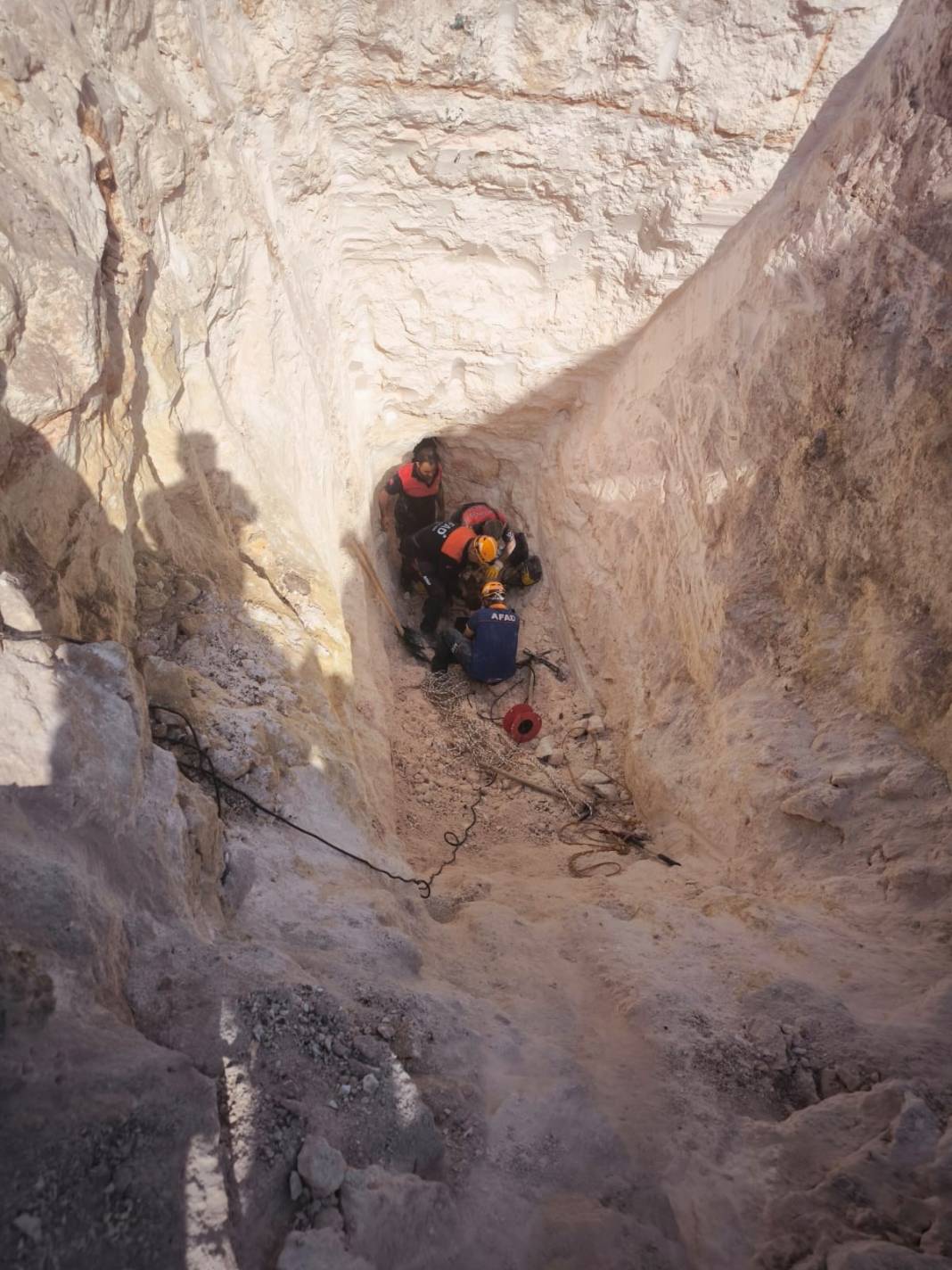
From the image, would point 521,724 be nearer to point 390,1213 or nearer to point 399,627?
point 399,627

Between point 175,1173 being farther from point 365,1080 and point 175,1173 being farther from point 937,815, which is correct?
point 937,815

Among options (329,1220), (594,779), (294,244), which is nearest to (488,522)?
(594,779)

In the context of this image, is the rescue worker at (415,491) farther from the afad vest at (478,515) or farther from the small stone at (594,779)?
the small stone at (594,779)

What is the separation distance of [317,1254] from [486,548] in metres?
4.63

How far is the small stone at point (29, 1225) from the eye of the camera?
3.92ft

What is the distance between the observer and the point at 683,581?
4512mm

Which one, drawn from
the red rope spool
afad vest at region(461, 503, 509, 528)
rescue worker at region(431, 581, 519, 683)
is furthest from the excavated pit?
afad vest at region(461, 503, 509, 528)

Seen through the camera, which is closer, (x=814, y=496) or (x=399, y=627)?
(x=814, y=496)

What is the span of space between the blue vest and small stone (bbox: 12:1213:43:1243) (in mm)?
4516

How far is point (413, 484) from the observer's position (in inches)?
241

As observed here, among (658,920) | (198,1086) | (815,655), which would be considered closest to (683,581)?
(815,655)

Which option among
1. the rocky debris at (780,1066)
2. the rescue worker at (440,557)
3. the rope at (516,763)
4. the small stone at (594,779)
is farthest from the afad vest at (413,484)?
the rocky debris at (780,1066)

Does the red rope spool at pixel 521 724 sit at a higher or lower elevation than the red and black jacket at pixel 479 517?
lower

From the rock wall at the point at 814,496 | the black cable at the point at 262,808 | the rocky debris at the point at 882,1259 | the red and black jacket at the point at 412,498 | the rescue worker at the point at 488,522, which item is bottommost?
the black cable at the point at 262,808
